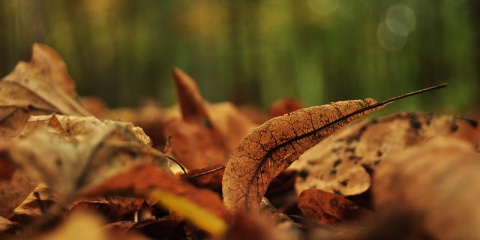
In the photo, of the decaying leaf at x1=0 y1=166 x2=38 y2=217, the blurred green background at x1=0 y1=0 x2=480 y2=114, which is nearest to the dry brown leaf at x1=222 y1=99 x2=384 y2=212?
the decaying leaf at x1=0 y1=166 x2=38 y2=217

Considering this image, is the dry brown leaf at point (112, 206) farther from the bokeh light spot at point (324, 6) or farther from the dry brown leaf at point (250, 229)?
the bokeh light spot at point (324, 6)

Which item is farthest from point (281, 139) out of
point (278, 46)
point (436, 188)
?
point (278, 46)

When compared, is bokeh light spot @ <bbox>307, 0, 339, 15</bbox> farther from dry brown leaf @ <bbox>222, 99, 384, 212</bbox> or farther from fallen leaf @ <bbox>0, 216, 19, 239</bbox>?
fallen leaf @ <bbox>0, 216, 19, 239</bbox>

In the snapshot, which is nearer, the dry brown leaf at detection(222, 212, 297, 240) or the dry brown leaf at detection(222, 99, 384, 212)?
the dry brown leaf at detection(222, 212, 297, 240)

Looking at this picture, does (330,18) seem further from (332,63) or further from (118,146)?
(118,146)

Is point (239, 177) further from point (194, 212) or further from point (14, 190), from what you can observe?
point (14, 190)

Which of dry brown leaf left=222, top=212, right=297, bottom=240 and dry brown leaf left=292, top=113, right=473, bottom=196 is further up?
dry brown leaf left=222, top=212, right=297, bottom=240

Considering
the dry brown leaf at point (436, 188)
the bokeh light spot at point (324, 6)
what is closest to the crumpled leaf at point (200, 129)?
the dry brown leaf at point (436, 188)
